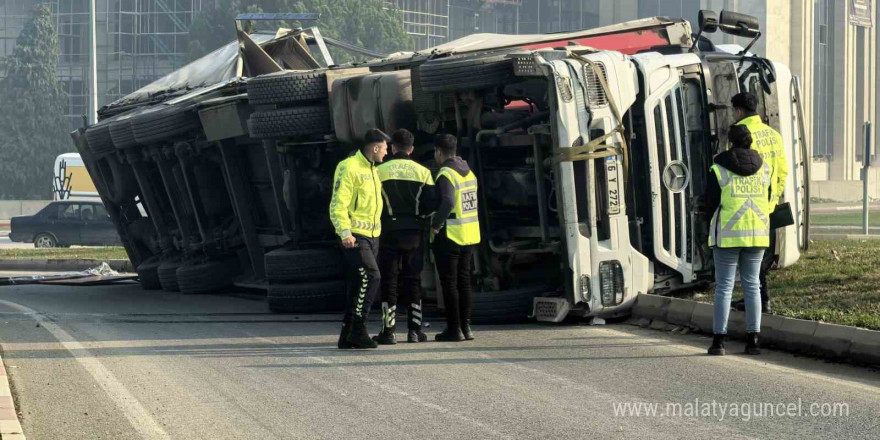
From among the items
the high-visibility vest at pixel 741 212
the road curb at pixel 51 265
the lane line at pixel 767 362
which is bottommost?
the road curb at pixel 51 265

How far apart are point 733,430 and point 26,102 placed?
200ft

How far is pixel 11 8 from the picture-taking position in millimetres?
75625

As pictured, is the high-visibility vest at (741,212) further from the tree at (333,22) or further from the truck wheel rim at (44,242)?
the tree at (333,22)

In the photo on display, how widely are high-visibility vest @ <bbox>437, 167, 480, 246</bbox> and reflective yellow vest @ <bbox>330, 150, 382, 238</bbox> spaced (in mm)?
545

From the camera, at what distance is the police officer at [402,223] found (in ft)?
31.6

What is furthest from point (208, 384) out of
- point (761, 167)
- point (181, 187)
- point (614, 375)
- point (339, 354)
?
point (181, 187)

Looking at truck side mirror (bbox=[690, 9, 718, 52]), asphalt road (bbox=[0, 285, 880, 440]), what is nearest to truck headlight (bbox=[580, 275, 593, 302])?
asphalt road (bbox=[0, 285, 880, 440])

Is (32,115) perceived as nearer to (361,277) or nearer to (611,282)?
(611,282)

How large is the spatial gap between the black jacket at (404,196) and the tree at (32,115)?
180ft

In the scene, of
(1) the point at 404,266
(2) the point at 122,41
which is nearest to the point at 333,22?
(2) the point at 122,41

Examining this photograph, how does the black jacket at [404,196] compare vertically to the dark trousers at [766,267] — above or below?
above

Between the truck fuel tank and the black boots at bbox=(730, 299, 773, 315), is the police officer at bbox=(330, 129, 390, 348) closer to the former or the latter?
the truck fuel tank

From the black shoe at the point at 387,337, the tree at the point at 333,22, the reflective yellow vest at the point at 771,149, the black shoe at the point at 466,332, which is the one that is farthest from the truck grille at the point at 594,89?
the tree at the point at 333,22

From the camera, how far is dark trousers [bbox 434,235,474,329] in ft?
31.8
